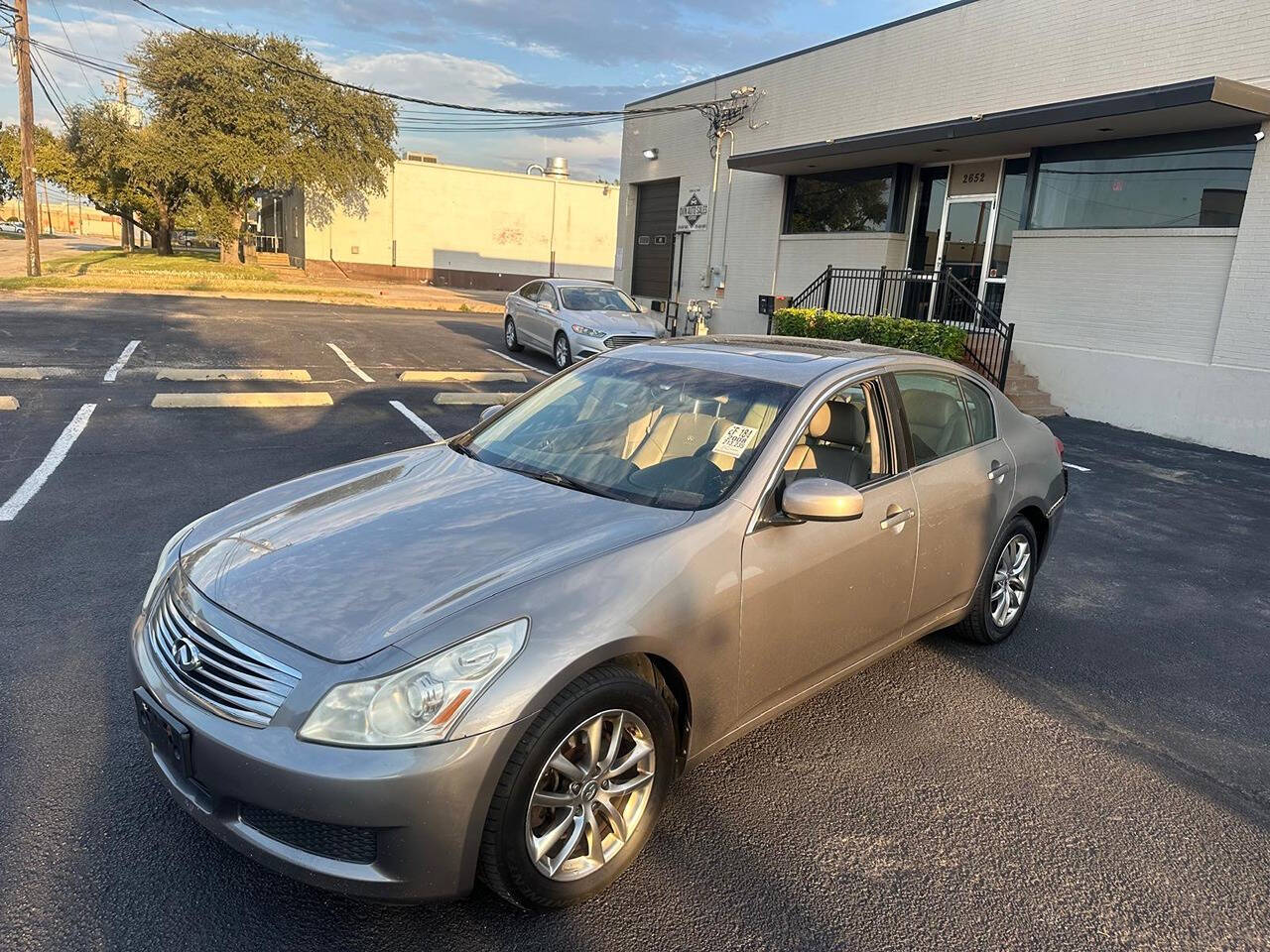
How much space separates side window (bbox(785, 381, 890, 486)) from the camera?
3.50 m

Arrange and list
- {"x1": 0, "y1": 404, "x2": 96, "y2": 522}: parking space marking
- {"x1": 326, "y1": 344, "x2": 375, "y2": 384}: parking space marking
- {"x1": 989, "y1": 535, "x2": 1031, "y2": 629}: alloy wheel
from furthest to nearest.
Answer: {"x1": 326, "y1": 344, "x2": 375, "y2": 384}: parking space marking → {"x1": 0, "y1": 404, "x2": 96, "y2": 522}: parking space marking → {"x1": 989, "y1": 535, "x2": 1031, "y2": 629}: alloy wheel

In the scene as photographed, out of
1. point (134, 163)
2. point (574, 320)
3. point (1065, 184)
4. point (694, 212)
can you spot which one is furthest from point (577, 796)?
point (134, 163)

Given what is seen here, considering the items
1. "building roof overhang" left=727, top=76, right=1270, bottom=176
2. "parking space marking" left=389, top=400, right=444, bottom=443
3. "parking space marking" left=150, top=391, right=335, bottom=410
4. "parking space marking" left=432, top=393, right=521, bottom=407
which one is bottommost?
"parking space marking" left=389, top=400, right=444, bottom=443

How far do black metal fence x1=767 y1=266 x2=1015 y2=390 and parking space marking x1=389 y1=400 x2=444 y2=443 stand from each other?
27.9 ft

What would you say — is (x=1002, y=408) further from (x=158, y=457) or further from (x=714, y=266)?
(x=714, y=266)

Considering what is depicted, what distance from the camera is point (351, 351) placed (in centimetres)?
1543

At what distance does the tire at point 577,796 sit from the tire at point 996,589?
232 cm

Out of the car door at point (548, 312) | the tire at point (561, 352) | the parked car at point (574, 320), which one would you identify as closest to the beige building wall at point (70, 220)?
the parked car at point (574, 320)

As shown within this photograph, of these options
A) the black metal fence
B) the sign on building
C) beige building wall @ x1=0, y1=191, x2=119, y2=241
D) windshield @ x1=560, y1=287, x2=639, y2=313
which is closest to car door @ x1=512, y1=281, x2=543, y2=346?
windshield @ x1=560, y1=287, x2=639, y2=313

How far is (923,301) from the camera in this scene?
16234mm

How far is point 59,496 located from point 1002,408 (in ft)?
20.9

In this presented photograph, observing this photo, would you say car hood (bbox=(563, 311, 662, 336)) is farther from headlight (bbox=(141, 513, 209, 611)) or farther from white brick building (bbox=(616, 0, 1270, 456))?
headlight (bbox=(141, 513, 209, 611))

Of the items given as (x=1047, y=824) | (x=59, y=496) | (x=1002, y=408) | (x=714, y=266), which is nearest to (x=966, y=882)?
(x=1047, y=824)

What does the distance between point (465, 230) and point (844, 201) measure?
28803 millimetres
